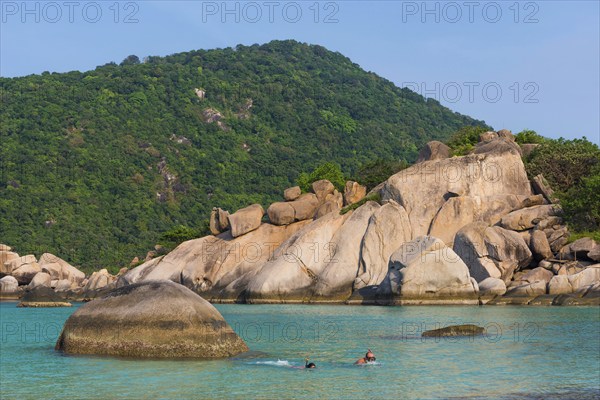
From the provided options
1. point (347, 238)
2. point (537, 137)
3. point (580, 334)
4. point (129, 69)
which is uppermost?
point (129, 69)

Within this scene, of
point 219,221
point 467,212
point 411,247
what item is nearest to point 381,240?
point 467,212

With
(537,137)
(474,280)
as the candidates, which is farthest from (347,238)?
(537,137)

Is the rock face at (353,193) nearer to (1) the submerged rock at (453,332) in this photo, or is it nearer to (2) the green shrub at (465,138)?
(2) the green shrub at (465,138)

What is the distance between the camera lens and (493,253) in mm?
57094

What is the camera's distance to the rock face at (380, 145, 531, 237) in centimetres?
6469

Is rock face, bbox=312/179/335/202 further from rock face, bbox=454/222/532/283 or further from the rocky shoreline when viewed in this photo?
rock face, bbox=454/222/532/283

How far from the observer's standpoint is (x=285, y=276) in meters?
61.4

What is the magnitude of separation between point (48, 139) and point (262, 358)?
95716mm

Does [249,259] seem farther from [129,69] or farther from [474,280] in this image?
[129,69]

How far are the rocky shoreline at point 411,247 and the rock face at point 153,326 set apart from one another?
22.5 metres

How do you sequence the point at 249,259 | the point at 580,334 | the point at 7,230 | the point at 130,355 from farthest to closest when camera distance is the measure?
the point at 7,230, the point at 249,259, the point at 580,334, the point at 130,355

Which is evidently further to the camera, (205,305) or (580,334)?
(580,334)

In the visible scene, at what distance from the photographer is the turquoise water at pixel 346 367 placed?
2119cm

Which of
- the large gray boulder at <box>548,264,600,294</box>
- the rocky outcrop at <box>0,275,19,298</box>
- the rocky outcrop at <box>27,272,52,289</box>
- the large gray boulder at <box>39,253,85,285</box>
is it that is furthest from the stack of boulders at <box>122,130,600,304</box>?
the rocky outcrop at <box>0,275,19,298</box>
